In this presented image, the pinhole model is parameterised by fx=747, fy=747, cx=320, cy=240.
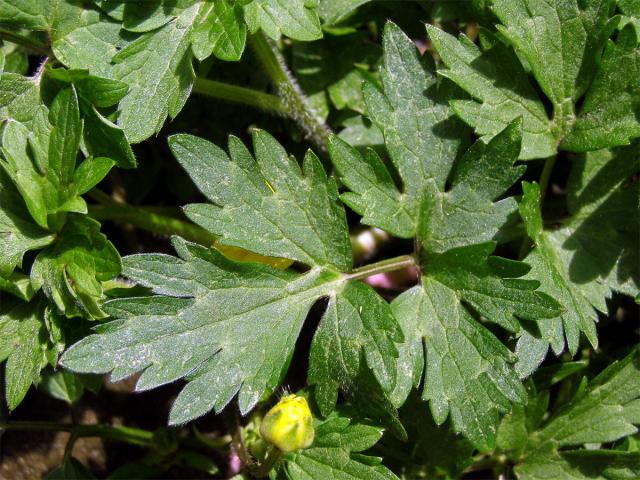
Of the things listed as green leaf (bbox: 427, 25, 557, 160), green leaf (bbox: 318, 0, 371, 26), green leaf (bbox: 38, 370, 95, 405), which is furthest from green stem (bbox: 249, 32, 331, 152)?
green leaf (bbox: 38, 370, 95, 405)

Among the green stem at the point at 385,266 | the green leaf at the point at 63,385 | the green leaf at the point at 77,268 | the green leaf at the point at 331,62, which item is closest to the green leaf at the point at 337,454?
the green stem at the point at 385,266

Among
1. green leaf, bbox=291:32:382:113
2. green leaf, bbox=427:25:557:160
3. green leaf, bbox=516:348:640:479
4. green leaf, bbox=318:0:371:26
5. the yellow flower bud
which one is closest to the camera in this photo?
the yellow flower bud

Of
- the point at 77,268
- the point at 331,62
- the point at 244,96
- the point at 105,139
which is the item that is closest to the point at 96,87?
the point at 105,139

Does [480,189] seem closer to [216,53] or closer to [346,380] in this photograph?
[346,380]

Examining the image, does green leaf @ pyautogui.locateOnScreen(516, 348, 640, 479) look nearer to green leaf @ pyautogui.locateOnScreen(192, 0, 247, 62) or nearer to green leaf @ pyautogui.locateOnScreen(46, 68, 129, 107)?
green leaf @ pyautogui.locateOnScreen(192, 0, 247, 62)

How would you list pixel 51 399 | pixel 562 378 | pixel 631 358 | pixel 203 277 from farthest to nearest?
pixel 51 399
pixel 562 378
pixel 631 358
pixel 203 277

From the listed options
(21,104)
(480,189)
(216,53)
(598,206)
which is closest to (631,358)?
(598,206)

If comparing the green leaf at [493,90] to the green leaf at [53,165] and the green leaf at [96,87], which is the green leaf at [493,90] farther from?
the green leaf at [53,165]
